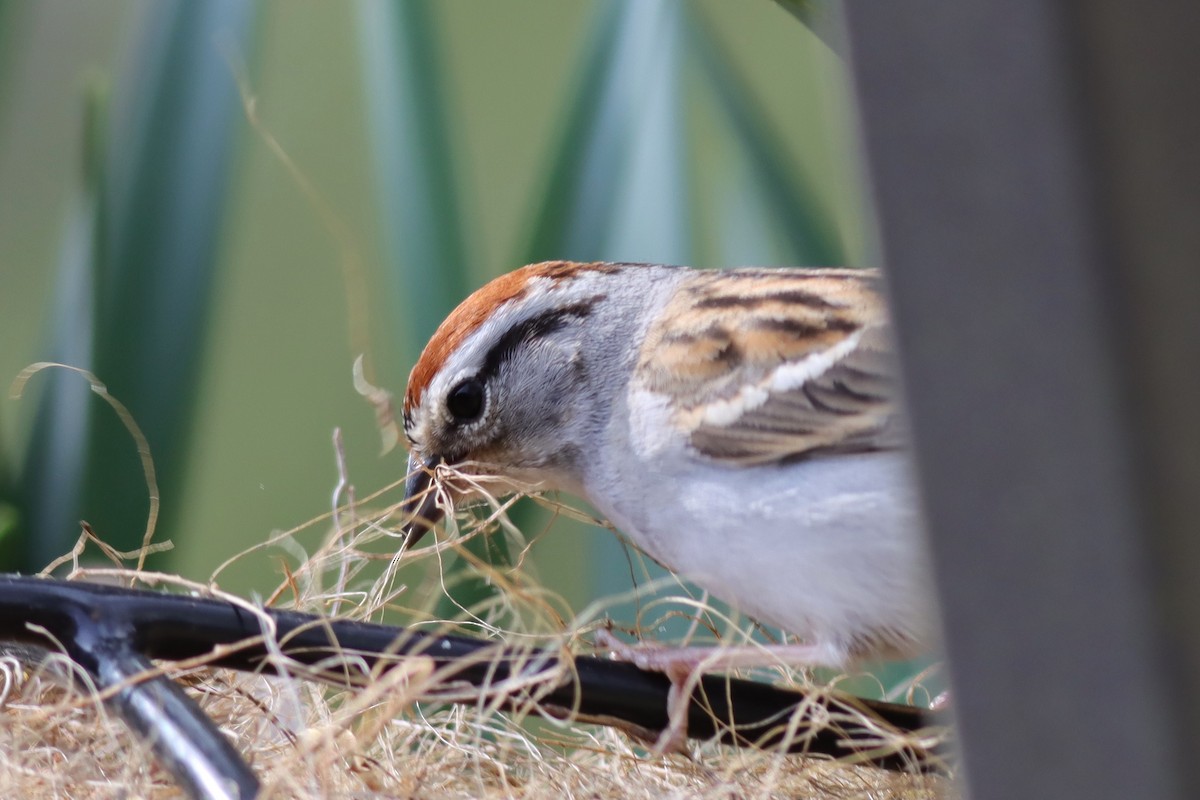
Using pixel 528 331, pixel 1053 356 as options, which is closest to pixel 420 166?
pixel 528 331

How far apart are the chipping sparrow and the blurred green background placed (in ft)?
1.50

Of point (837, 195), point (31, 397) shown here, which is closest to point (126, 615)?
point (31, 397)

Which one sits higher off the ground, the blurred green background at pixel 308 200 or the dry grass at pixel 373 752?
the blurred green background at pixel 308 200

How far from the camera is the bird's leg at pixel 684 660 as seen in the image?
0.57m

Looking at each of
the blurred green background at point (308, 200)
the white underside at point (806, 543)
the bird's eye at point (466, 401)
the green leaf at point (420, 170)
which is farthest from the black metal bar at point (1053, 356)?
the green leaf at point (420, 170)

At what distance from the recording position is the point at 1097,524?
0.65 ft

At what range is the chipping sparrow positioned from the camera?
661mm

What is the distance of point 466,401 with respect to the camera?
34.0 inches

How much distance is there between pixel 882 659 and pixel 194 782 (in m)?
0.45

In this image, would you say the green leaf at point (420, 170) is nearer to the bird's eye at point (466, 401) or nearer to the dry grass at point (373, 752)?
the bird's eye at point (466, 401)

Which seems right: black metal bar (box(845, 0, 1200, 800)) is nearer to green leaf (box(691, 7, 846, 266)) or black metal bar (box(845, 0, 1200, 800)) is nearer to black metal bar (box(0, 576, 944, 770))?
black metal bar (box(0, 576, 944, 770))

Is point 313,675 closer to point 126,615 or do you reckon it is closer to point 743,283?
point 126,615

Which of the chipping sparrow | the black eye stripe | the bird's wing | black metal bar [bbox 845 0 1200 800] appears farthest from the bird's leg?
black metal bar [bbox 845 0 1200 800]

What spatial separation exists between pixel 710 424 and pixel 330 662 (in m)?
0.32
